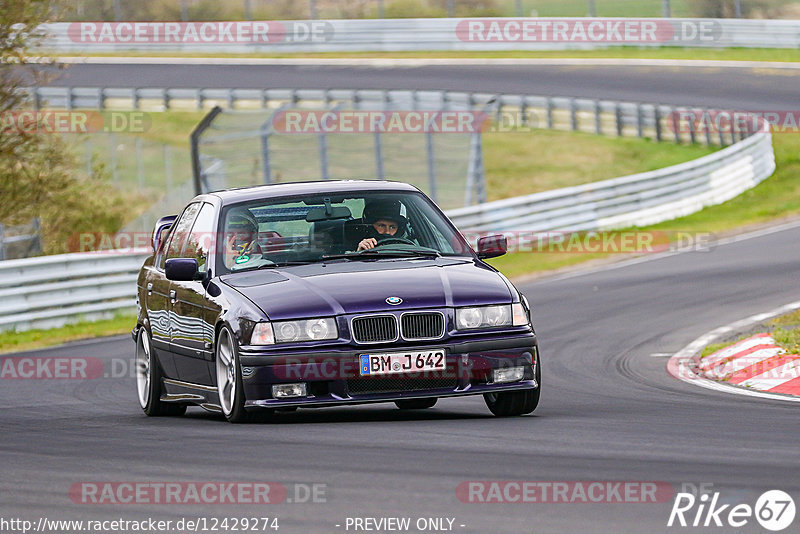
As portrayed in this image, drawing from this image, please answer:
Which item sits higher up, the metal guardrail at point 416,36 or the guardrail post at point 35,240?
the metal guardrail at point 416,36

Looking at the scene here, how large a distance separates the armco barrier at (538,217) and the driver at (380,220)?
423 inches

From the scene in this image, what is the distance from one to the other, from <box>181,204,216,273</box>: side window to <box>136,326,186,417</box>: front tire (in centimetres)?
84

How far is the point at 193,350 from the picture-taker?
9562mm

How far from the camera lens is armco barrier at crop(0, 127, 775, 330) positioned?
64.4 ft

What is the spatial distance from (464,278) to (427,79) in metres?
37.5

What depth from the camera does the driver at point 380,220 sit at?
9.46 meters

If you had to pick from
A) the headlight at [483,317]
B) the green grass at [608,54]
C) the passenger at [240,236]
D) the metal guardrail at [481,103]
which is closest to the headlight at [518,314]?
the headlight at [483,317]

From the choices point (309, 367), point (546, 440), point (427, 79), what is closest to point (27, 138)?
point (309, 367)

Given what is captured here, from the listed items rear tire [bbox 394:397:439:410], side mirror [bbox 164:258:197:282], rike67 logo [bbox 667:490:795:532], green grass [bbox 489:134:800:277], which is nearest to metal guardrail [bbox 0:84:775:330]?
green grass [bbox 489:134:800:277]

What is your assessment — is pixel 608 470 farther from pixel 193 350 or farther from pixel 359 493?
pixel 193 350

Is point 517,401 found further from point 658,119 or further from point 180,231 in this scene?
point 658,119

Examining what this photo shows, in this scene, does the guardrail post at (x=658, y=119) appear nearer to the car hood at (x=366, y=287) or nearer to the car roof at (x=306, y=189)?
the car roof at (x=306, y=189)

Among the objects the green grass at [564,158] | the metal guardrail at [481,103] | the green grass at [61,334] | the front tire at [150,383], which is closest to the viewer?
the front tire at [150,383]

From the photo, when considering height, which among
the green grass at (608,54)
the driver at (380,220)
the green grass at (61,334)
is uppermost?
the green grass at (608,54)
